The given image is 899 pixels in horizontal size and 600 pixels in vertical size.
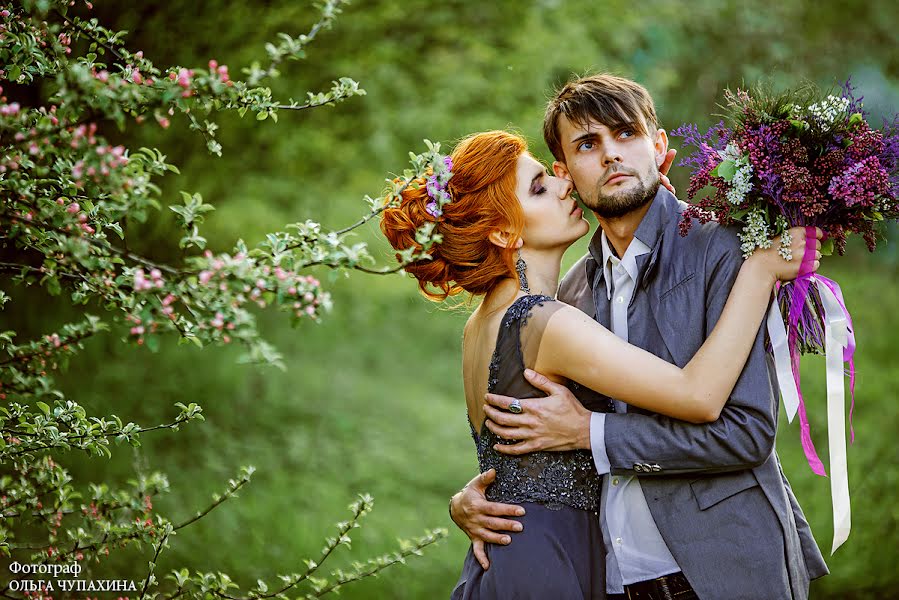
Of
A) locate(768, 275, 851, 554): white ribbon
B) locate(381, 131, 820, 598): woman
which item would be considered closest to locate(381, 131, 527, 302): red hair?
locate(381, 131, 820, 598): woman

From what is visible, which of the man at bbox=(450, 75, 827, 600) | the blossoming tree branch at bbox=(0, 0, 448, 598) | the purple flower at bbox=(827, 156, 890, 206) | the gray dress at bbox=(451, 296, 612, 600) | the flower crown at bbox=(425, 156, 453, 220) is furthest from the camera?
the flower crown at bbox=(425, 156, 453, 220)

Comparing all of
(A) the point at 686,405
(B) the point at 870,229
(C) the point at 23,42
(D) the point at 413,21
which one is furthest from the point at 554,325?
(D) the point at 413,21

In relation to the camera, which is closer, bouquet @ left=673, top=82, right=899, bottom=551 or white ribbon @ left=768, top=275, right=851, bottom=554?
bouquet @ left=673, top=82, right=899, bottom=551

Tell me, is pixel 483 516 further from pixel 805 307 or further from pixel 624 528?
pixel 805 307

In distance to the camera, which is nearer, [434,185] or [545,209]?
[434,185]

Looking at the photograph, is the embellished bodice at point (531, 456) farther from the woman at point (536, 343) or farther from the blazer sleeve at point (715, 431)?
the blazer sleeve at point (715, 431)

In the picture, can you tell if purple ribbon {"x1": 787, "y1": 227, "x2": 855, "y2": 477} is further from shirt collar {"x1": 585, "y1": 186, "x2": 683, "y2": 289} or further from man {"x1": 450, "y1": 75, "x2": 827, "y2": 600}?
shirt collar {"x1": 585, "y1": 186, "x2": 683, "y2": 289}

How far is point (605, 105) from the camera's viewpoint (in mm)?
2912

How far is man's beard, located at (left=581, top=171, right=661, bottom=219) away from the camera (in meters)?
2.84

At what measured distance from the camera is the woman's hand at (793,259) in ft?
8.15

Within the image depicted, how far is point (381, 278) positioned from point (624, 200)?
208 inches

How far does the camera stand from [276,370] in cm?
838

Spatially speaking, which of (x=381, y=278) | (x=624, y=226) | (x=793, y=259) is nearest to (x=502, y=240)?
(x=624, y=226)

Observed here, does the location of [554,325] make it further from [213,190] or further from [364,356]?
[364,356]
